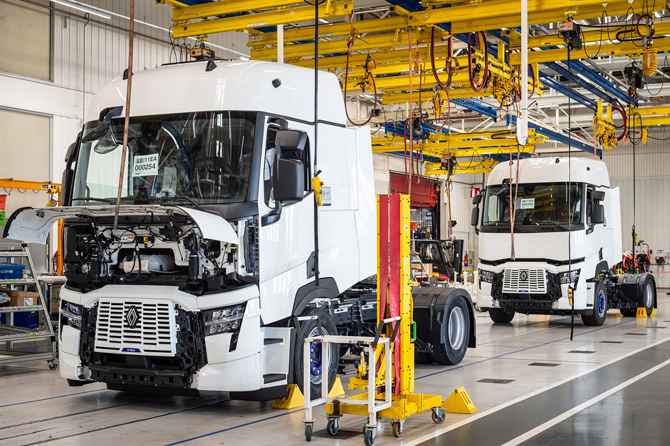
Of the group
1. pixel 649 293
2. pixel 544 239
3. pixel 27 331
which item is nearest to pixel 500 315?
pixel 544 239

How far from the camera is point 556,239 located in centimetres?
1413

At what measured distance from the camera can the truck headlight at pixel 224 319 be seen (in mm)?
6387

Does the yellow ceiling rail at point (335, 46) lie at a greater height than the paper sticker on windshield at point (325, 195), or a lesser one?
greater

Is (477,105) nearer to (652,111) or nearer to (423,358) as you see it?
(652,111)

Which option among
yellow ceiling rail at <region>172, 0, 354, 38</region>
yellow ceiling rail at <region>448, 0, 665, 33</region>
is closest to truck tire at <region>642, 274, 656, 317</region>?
yellow ceiling rail at <region>448, 0, 665, 33</region>

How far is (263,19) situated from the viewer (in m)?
11.4

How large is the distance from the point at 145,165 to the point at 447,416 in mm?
3301

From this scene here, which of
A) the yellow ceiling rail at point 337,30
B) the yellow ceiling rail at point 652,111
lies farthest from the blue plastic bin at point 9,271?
the yellow ceiling rail at point 652,111

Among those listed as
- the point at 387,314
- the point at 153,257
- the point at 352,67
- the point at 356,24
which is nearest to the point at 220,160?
the point at 153,257

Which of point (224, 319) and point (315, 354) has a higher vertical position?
point (224, 319)

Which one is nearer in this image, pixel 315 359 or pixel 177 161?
pixel 177 161

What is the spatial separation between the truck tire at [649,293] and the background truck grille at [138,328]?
13.0 m

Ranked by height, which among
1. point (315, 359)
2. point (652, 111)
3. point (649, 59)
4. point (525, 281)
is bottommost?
point (315, 359)

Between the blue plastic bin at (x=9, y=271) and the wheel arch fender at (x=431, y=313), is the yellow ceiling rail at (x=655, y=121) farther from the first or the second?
the blue plastic bin at (x=9, y=271)
